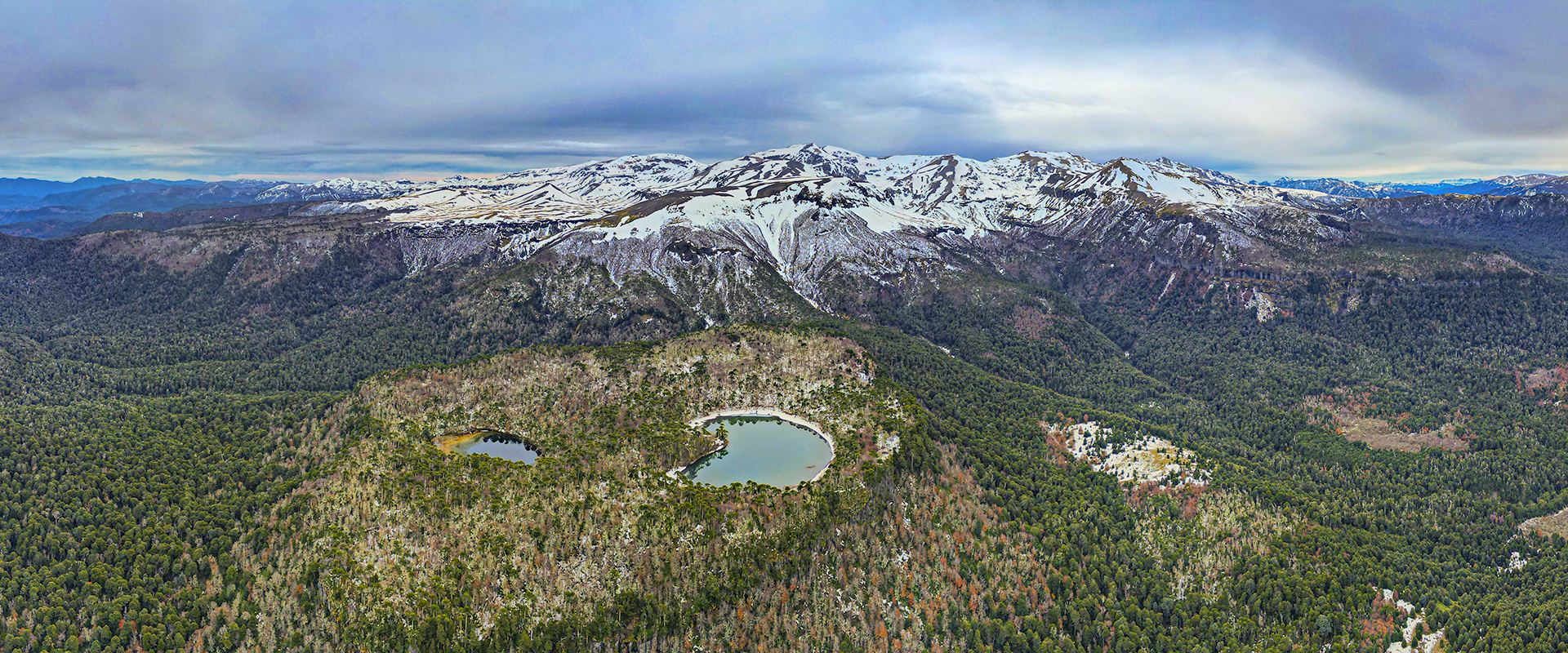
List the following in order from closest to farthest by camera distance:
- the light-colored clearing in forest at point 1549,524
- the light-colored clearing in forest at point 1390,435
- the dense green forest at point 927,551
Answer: the dense green forest at point 927,551 → the light-colored clearing in forest at point 1549,524 → the light-colored clearing in forest at point 1390,435

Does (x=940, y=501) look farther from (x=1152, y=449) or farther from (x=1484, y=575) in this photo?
(x=1484, y=575)

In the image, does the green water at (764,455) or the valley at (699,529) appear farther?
the green water at (764,455)

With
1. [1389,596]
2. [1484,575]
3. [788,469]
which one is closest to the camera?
[1389,596]

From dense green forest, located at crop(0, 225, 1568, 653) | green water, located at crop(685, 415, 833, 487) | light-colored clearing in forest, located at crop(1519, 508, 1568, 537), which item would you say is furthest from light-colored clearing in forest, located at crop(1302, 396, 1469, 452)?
green water, located at crop(685, 415, 833, 487)

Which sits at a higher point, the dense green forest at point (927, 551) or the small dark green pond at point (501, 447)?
the small dark green pond at point (501, 447)

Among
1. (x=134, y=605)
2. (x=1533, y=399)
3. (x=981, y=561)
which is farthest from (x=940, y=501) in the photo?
(x=1533, y=399)

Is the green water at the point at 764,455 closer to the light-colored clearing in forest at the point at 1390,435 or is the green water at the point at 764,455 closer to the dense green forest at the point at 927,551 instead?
the dense green forest at the point at 927,551

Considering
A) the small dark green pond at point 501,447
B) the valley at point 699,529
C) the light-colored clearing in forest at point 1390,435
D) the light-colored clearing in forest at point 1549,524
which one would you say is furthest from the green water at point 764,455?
the light-colored clearing in forest at point 1390,435
